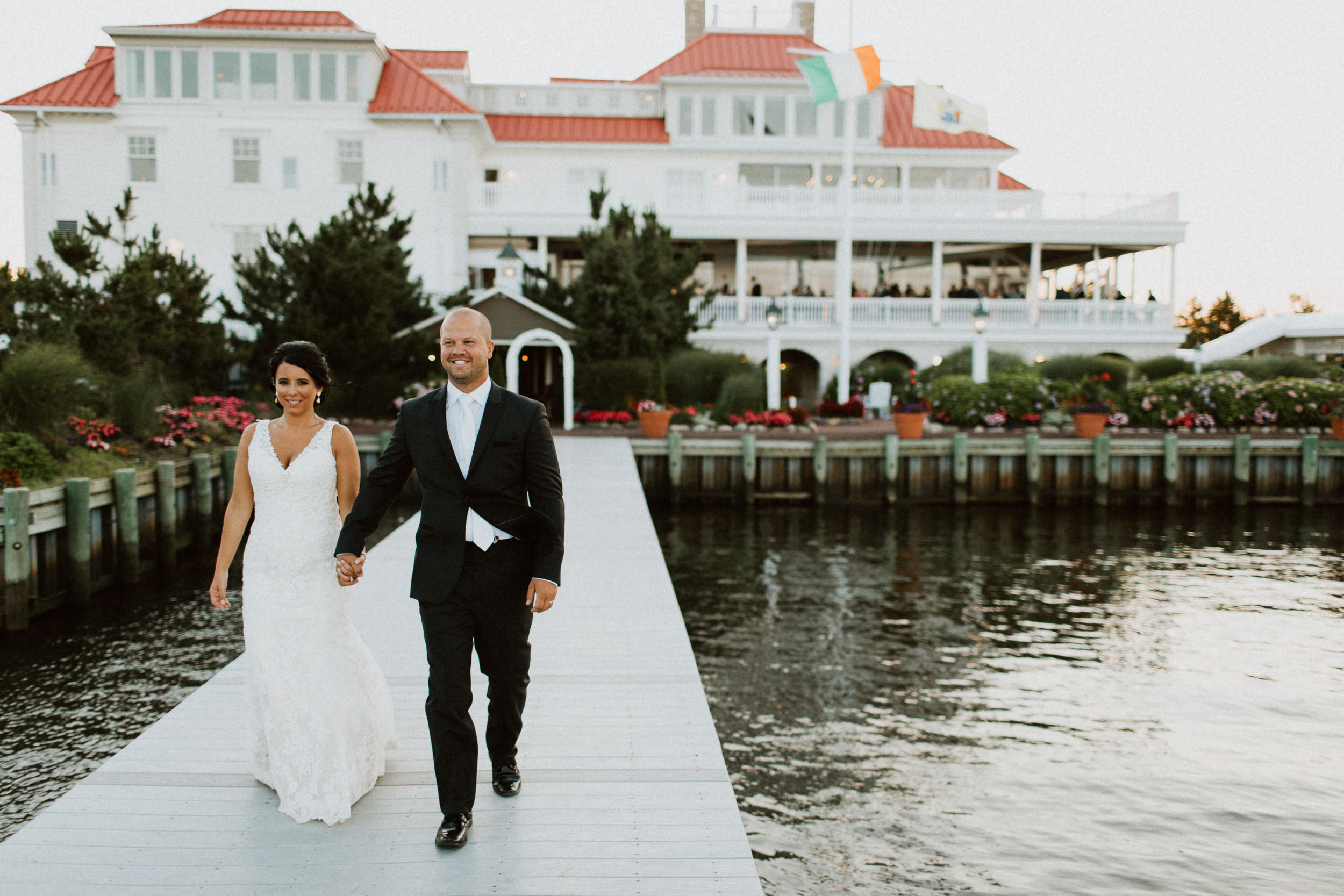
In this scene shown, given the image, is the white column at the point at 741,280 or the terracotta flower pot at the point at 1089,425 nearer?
the terracotta flower pot at the point at 1089,425

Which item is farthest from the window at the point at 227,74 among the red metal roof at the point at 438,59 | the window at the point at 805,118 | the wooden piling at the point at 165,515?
the wooden piling at the point at 165,515

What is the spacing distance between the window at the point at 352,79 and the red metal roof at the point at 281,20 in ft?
3.07

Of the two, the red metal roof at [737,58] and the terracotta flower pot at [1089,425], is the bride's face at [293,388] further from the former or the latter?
the red metal roof at [737,58]

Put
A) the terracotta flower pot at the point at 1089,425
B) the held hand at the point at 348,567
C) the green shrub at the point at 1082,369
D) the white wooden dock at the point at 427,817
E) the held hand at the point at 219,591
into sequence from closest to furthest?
the white wooden dock at the point at 427,817 < the held hand at the point at 348,567 < the held hand at the point at 219,591 < the terracotta flower pot at the point at 1089,425 < the green shrub at the point at 1082,369

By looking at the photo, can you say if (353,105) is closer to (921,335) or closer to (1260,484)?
(921,335)

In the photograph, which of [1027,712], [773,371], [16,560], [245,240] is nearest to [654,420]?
[773,371]

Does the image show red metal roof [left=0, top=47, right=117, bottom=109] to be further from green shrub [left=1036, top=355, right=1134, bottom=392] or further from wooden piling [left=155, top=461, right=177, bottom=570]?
green shrub [left=1036, top=355, right=1134, bottom=392]

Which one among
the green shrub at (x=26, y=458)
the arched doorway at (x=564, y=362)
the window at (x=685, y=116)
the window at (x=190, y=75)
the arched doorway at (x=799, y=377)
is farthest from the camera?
the window at (x=685, y=116)

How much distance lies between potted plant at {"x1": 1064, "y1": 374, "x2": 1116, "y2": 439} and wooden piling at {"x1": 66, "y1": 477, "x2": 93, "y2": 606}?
19.6 meters

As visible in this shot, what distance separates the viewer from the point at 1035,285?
1331 inches

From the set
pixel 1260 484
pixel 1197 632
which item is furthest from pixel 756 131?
pixel 1197 632

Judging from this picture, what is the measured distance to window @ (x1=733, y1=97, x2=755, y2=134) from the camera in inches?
1415

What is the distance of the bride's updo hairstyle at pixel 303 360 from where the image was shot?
4.49 m

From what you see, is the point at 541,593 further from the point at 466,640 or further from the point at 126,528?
the point at 126,528
